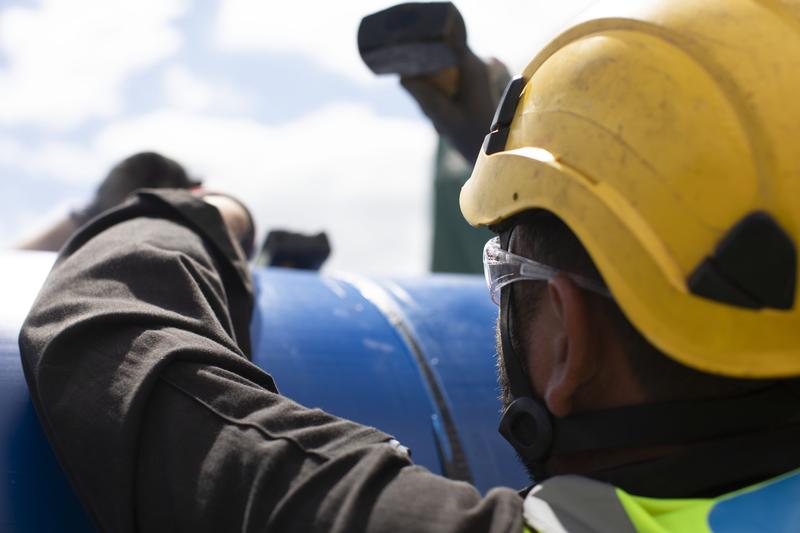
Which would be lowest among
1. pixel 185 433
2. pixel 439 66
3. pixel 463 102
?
pixel 185 433

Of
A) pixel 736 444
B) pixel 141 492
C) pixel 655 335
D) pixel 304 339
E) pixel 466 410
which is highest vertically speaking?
pixel 655 335

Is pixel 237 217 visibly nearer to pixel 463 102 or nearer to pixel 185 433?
pixel 463 102

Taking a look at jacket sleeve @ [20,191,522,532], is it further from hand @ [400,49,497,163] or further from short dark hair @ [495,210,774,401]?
hand @ [400,49,497,163]

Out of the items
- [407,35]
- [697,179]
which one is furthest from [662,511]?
[407,35]

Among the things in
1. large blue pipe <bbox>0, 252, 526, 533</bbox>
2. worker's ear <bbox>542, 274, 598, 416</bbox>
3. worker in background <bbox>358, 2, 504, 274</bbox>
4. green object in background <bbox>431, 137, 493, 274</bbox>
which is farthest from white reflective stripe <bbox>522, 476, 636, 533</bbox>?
green object in background <bbox>431, 137, 493, 274</bbox>

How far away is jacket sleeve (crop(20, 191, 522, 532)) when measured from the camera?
3.49ft

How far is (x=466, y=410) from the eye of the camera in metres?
2.14

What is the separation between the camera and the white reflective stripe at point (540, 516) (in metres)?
1.03

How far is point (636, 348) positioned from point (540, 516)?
0.26m

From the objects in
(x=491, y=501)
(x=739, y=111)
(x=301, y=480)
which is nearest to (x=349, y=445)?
(x=301, y=480)

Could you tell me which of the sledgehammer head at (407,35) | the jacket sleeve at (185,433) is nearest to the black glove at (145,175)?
the sledgehammer head at (407,35)

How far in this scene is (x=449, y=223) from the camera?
6.09 metres

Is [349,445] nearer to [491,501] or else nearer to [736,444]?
[491,501]

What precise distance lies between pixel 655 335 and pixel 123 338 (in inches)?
28.2
